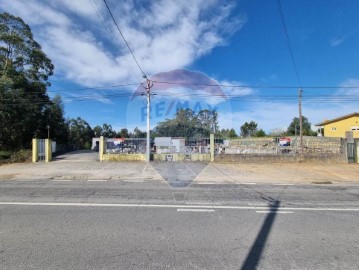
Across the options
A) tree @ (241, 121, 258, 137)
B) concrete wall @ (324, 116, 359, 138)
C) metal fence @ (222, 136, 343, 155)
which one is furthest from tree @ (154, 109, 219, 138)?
tree @ (241, 121, 258, 137)

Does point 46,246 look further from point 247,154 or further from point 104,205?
point 247,154

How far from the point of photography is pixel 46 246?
13.3 feet

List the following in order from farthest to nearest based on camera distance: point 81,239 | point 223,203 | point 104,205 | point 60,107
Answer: point 60,107 → point 223,203 → point 104,205 → point 81,239

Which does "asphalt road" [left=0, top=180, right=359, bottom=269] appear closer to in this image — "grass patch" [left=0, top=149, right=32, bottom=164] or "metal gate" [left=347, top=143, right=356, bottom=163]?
"grass patch" [left=0, top=149, right=32, bottom=164]

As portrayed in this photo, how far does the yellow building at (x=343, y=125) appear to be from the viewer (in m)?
46.5

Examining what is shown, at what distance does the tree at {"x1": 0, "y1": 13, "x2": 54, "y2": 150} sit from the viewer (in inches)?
956

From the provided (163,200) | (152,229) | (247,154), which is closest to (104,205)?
(163,200)

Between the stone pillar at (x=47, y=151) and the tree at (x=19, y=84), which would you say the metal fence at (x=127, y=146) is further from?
the tree at (x=19, y=84)

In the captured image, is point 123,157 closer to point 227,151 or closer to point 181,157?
point 181,157

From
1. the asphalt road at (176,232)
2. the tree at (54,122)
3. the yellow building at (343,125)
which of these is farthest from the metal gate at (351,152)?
the tree at (54,122)

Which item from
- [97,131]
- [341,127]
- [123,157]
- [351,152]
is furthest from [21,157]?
[97,131]

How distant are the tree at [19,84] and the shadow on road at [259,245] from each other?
82.4 ft

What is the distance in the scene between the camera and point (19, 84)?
82.4 ft

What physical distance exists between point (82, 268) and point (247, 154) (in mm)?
18536
